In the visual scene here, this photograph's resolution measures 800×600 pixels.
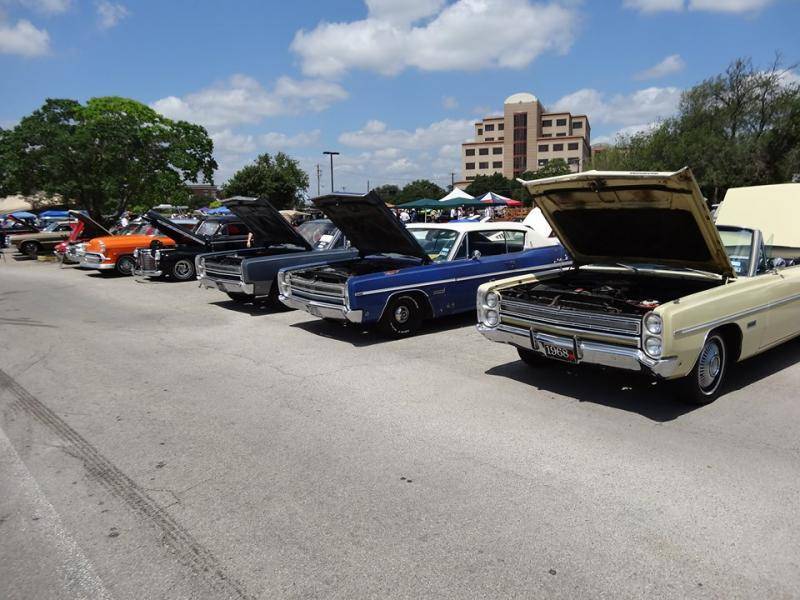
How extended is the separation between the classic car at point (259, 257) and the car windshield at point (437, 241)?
1.98 m

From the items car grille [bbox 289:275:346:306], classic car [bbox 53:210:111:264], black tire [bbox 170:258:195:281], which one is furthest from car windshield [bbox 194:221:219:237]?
car grille [bbox 289:275:346:306]

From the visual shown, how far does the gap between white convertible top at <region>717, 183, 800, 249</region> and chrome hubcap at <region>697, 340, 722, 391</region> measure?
3.54 metres

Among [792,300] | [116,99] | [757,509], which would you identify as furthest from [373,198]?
[116,99]

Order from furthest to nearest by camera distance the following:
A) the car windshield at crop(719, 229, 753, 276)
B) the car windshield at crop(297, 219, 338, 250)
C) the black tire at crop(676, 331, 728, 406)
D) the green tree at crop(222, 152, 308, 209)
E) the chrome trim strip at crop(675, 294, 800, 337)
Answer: the green tree at crop(222, 152, 308, 209) → the car windshield at crop(297, 219, 338, 250) → the car windshield at crop(719, 229, 753, 276) → the black tire at crop(676, 331, 728, 406) → the chrome trim strip at crop(675, 294, 800, 337)

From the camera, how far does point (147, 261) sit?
50.2ft

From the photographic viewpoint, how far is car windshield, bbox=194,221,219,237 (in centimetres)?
1639

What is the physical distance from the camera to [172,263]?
1549 centimetres

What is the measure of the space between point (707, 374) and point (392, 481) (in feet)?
10.1

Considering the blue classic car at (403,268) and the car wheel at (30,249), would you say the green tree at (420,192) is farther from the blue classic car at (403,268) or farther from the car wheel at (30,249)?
the blue classic car at (403,268)

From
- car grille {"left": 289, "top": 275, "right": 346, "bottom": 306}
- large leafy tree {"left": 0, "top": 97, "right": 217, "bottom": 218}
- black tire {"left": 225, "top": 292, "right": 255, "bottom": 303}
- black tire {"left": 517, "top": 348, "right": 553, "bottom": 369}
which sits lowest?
black tire {"left": 517, "top": 348, "right": 553, "bottom": 369}

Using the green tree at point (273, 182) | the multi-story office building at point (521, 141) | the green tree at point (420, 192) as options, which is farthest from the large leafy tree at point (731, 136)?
the multi-story office building at point (521, 141)

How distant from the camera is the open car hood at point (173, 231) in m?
13.7

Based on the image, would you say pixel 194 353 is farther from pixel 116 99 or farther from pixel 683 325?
pixel 116 99

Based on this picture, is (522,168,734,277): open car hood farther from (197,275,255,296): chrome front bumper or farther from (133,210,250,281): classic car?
(133,210,250,281): classic car
